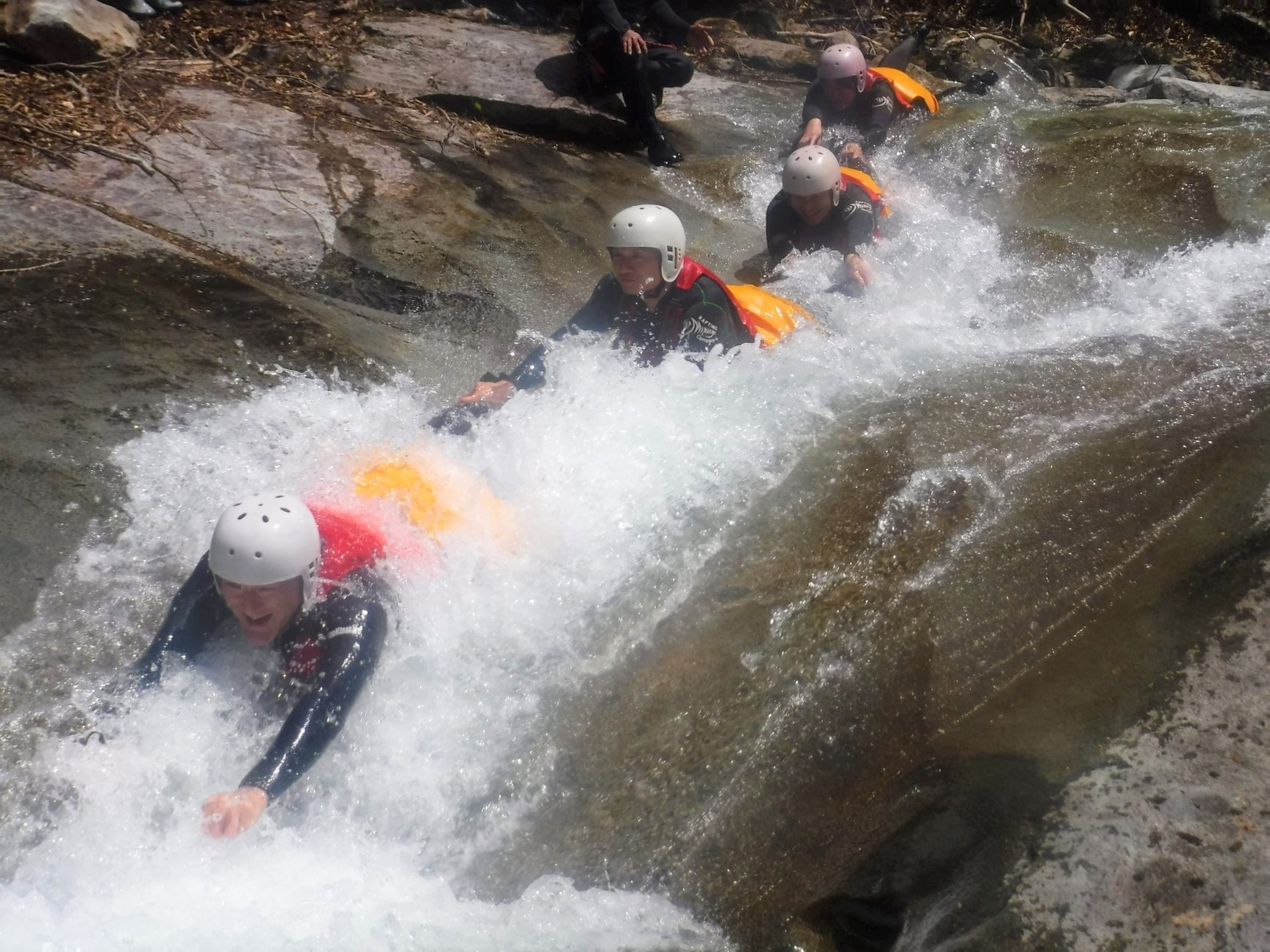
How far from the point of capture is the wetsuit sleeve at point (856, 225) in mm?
6594

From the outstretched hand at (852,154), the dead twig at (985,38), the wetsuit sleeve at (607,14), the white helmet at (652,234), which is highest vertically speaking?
the white helmet at (652,234)

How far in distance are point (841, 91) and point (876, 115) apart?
35 cm

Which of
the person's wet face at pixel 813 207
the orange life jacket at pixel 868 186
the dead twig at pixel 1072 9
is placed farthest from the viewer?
the dead twig at pixel 1072 9

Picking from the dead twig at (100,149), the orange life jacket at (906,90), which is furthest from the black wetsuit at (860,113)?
the dead twig at (100,149)

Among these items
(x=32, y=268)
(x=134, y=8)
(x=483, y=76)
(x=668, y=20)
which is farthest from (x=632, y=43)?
(x=32, y=268)

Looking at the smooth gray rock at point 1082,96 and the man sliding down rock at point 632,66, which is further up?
the man sliding down rock at point 632,66

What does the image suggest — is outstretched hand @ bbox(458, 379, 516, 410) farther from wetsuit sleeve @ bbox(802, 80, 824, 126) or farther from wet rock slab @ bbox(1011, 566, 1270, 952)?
wetsuit sleeve @ bbox(802, 80, 824, 126)

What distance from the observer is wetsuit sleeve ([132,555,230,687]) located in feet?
11.5

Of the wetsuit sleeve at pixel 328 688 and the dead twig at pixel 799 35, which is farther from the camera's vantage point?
the dead twig at pixel 799 35

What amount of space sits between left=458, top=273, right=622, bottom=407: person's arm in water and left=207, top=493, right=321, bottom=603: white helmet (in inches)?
61.0

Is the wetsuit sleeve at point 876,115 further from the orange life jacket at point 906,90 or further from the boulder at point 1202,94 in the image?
the boulder at point 1202,94

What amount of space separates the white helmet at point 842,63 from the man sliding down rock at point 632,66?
3.69 feet

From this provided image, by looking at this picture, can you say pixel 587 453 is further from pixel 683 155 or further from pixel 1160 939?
pixel 683 155

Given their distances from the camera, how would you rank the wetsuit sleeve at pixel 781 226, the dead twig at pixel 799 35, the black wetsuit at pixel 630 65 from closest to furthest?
the wetsuit sleeve at pixel 781 226 → the black wetsuit at pixel 630 65 → the dead twig at pixel 799 35
